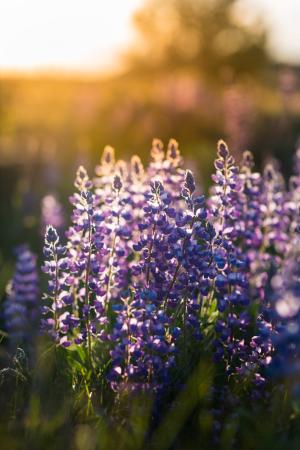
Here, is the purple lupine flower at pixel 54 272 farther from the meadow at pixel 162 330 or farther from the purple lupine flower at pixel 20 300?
the purple lupine flower at pixel 20 300

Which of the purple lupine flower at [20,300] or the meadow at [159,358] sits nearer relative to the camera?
the meadow at [159,358]

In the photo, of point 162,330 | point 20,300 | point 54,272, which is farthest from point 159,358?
point 20,300

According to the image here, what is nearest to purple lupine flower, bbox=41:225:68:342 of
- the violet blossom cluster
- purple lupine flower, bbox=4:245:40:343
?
the violet blossom cluster

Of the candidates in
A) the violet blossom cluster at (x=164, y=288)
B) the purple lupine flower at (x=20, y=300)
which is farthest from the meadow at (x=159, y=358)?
the purple lupine flower at (x=20, y=300)

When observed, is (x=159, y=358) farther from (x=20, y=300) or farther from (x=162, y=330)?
(x=20, y=300)

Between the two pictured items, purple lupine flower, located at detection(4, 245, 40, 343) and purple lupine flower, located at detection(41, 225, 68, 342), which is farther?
purple lupine flower, located at detection(4, 245, 40, 343)

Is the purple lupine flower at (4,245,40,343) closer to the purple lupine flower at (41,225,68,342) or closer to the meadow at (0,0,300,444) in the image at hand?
the meadow at (0,0,300,444)

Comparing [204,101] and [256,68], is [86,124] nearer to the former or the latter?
[204,101]

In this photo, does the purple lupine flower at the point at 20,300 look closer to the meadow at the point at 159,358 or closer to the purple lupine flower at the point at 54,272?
the meadow at the point at 159,358

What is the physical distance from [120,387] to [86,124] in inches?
686

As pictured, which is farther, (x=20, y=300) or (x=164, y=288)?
(x=20, y=300)

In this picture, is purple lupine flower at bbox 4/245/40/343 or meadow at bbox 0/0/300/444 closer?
meadow at bbox 0/0/300/444

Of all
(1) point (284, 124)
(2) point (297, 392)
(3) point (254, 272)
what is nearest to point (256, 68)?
(1) point (284, 124)

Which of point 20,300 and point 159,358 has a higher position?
point 20,300
